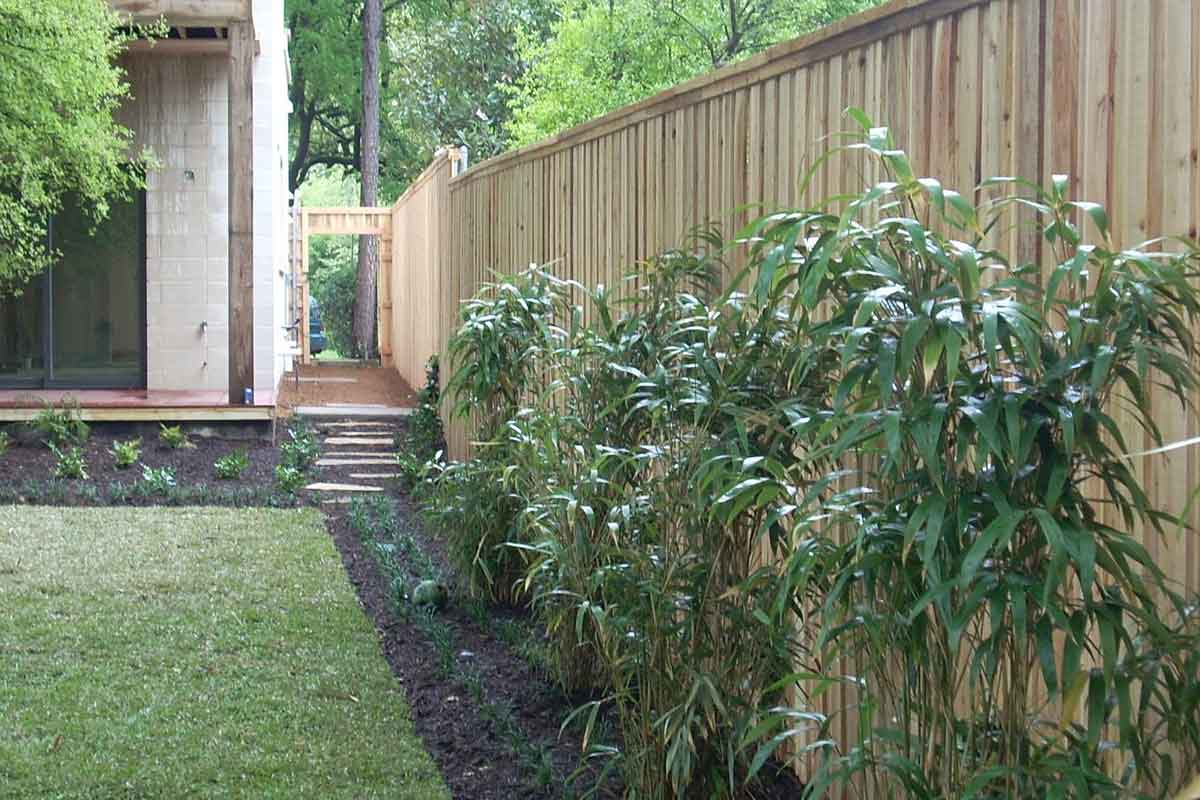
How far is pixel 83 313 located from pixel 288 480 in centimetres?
424

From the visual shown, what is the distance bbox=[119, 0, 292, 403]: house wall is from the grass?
4.77 m

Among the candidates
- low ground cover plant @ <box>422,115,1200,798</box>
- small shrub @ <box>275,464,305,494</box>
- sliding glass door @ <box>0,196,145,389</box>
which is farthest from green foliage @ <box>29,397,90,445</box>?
low ground cover plant @ <box>422,115,1200,798</box>

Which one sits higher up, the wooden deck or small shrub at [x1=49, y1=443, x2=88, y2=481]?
the wooden deck

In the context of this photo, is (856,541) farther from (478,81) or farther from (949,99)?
(478,81)

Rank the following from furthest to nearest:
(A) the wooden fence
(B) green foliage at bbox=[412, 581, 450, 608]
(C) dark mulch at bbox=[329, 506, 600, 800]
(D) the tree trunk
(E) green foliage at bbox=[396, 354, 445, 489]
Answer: (D) the tree trunk < (E) green foliage at bbox=[396, 354, 445, 489] < (B) green foliage at bbox=[412, 581, 450, 608] < (C) dark mulch at bbox=[329, 506, 600, 800] < (A) the wooden fence

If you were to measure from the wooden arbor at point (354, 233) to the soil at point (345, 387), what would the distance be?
107 cm

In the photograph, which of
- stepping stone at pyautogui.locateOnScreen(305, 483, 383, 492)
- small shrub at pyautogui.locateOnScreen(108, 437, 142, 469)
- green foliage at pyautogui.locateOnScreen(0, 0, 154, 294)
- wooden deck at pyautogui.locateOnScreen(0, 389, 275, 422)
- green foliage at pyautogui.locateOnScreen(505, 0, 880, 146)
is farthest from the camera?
green foliage at pyautogui.locateOnScreen(505, 0, 880, 146)

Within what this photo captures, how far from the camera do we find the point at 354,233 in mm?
21922

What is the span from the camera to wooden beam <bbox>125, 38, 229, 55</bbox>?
12.5 m

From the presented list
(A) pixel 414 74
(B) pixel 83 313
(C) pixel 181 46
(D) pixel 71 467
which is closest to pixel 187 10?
(C) pixel 181 46

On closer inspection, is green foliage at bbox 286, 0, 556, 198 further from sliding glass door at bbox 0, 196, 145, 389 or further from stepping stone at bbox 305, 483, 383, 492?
stepping stone at bbox 305, 483, 383, 492

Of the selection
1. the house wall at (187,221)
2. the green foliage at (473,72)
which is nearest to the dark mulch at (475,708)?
the house wall at (187,221)

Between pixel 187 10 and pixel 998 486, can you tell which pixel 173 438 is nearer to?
pixel 187 10

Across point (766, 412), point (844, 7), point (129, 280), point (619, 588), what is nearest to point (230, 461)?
point (129, 280)
